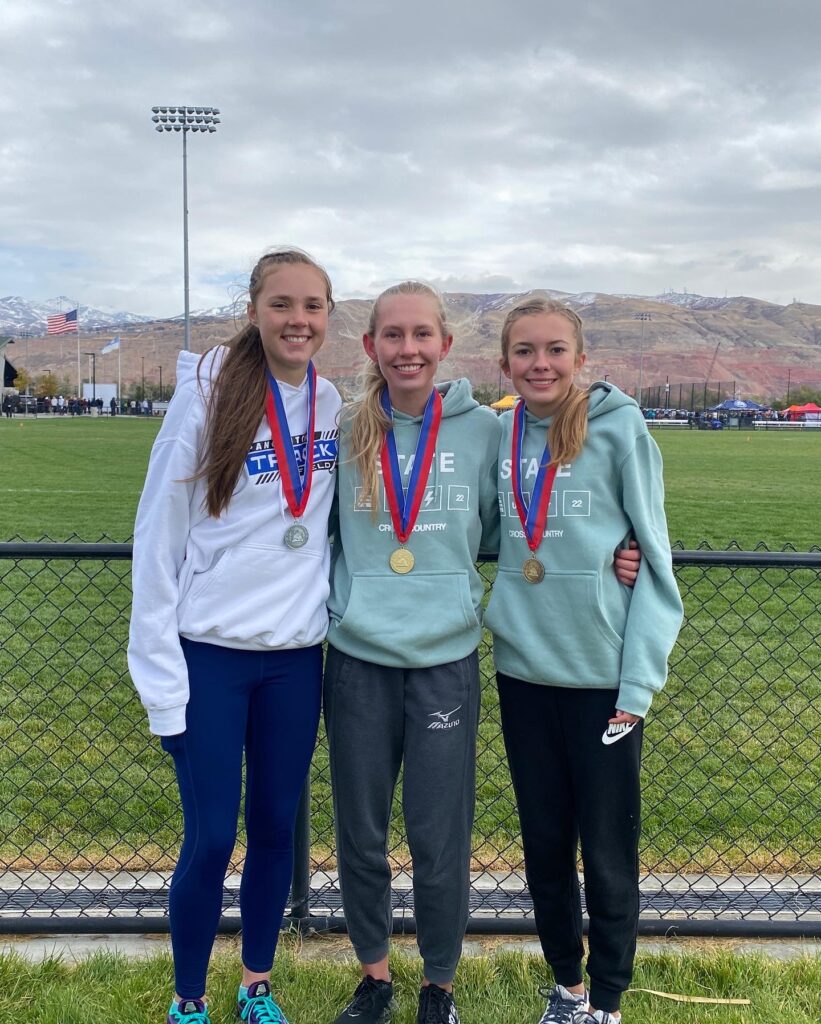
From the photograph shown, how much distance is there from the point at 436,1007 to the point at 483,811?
1.87 metres

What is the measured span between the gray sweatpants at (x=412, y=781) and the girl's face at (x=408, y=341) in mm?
810

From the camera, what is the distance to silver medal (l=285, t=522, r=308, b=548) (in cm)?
255

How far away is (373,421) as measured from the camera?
2604 mm

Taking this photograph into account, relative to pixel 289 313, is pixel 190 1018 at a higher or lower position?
lower

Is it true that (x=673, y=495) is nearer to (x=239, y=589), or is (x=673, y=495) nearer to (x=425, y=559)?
(x=425, y=559)

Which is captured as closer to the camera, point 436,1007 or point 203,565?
point 203,565

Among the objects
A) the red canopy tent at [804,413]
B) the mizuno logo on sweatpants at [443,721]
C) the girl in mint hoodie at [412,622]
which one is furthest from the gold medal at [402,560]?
the red canopy tent at [804,413]

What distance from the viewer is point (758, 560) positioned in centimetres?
319

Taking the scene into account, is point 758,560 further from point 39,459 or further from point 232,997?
point 39,459

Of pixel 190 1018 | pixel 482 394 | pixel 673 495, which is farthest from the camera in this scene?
pixel 673 495

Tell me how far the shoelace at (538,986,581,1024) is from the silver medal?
1.61 m

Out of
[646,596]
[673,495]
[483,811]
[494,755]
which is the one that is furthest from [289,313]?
[673,495]

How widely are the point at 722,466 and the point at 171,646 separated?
1154 inches

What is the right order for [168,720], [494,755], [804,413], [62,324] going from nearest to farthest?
[168,720] < [494,755] < [62,324] < [804,413]
